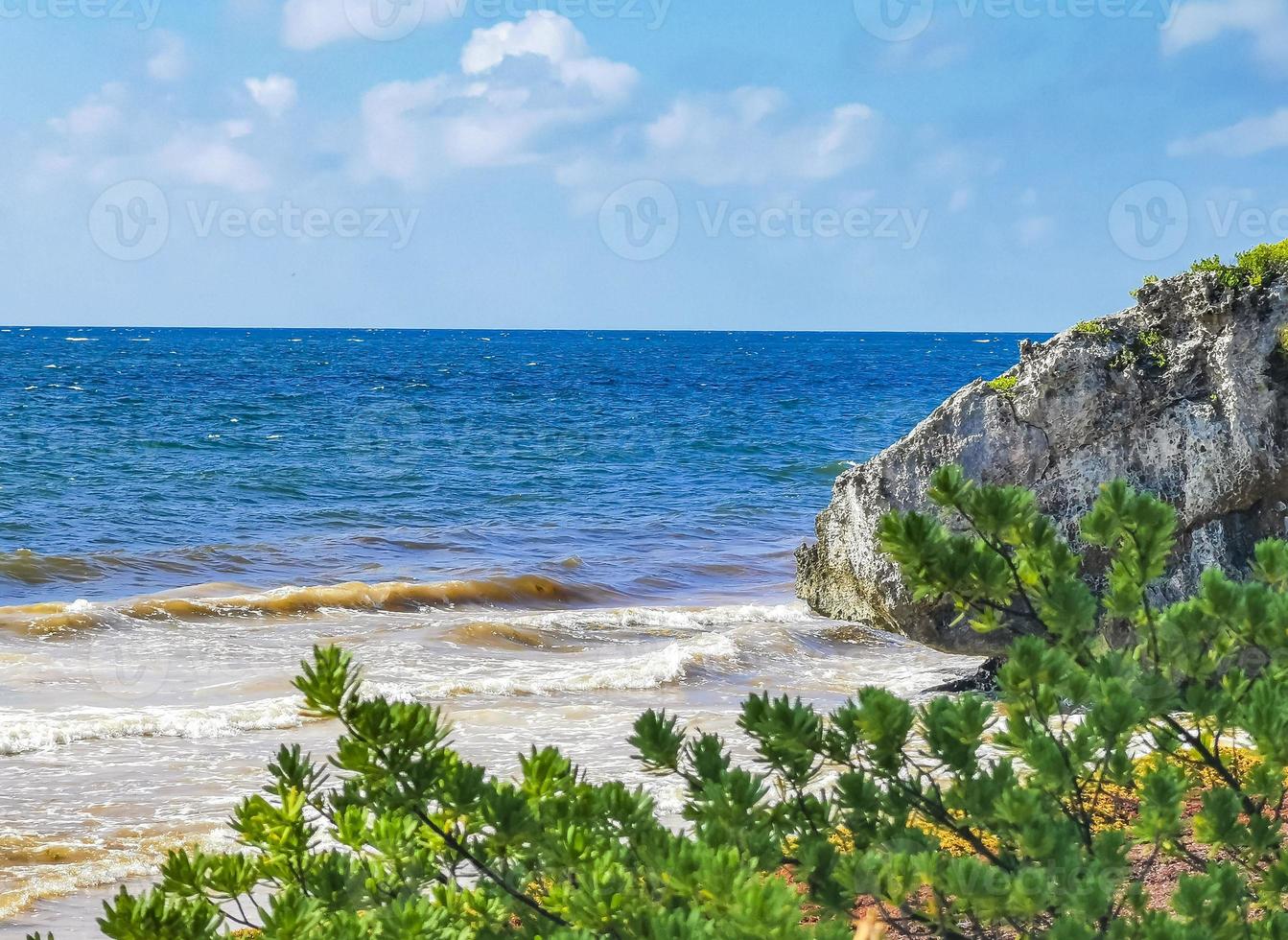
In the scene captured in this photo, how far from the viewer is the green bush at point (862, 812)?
1.83m

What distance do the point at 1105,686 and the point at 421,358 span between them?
8530 cm

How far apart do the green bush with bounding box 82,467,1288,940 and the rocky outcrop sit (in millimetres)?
4576

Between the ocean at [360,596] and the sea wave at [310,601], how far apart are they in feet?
0.14

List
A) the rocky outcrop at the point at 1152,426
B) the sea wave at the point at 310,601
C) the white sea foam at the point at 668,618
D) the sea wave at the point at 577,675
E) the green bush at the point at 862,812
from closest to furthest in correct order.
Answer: the green bush at the point at 862,812
the rocky outcrop at the point at 1152,426
the sea wave at the point at 577,675
the sea wave at the point at 310,601
the white sea foam at the point at 668,618

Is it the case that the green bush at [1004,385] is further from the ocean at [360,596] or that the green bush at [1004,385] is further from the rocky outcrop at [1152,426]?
the ocean at [360,596]

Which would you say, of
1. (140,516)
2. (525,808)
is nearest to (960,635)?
(525,808)

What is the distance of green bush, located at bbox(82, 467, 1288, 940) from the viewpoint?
1834mm

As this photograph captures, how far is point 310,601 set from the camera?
13.9 meters

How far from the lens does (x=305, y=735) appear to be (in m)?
8.34

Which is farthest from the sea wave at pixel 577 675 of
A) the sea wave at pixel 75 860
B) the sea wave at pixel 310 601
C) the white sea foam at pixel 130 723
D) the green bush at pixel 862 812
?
the green bush at pixel 862 812

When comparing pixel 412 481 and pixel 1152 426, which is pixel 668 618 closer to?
pixel 1152 426

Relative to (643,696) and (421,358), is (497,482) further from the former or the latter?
(421,358)

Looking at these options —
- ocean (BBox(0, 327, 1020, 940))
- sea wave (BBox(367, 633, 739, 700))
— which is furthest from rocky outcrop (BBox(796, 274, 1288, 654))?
sea wave (BBox(367, 633, 739, 700))

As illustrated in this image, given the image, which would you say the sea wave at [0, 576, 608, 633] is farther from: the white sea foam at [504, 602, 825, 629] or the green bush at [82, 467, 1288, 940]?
the green bush at [82, 467, 1288, 940]
